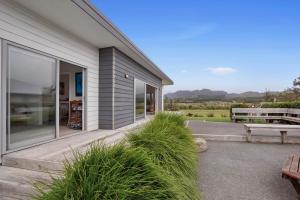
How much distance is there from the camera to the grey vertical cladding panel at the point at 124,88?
7.02 meters

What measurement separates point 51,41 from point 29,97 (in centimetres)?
137

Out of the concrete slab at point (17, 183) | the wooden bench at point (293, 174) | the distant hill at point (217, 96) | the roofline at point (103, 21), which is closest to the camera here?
the concrete slab at point (17, 183)

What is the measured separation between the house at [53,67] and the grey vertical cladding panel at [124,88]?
0.03 metres

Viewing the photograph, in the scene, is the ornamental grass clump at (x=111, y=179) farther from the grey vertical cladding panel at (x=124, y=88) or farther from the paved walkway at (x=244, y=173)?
the grey vertical cladding panel at (x=124, y=88)

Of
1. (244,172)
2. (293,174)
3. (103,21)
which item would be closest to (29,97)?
(103,21)

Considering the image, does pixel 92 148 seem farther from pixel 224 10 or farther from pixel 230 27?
pixel 230 27

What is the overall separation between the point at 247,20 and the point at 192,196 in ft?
36.4

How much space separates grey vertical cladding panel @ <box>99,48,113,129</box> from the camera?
22.0ft

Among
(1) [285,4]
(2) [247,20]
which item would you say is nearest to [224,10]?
(2) [247,20]

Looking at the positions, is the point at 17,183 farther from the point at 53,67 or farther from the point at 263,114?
the point at 263,114

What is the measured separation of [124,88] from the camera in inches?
306

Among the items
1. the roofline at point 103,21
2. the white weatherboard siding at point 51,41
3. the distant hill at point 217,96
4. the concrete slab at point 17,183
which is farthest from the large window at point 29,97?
the distant hill at point 217,96

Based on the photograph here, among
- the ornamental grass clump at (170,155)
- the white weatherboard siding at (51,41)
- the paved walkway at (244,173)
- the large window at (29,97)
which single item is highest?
the white weatherboard siding at (51,41)

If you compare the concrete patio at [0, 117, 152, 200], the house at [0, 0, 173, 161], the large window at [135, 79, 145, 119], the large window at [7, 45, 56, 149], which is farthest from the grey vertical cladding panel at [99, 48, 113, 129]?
the concrete patio at [0, 117, 152, 200]
